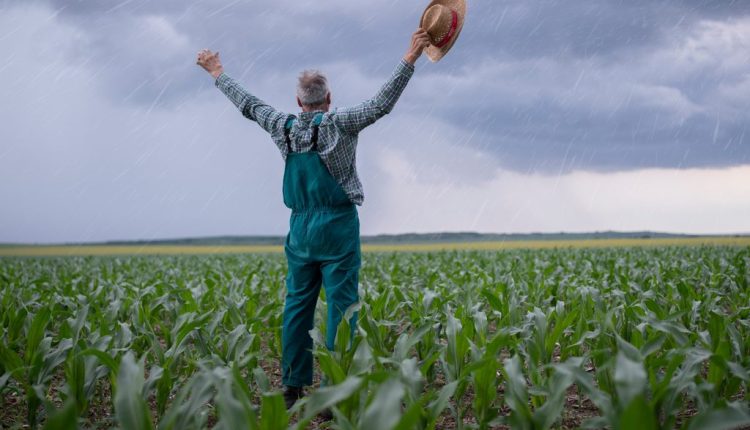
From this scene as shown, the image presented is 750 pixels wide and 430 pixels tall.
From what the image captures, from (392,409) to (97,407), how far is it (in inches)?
122

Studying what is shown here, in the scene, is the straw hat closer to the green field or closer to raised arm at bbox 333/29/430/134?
raised arm at bbox 333/29/430/134

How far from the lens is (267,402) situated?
1.89 m

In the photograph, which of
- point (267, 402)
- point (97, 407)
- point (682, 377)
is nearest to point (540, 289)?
point (682, 377)

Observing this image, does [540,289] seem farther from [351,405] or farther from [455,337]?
[351,405]

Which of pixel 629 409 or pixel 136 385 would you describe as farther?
pixel 136 385

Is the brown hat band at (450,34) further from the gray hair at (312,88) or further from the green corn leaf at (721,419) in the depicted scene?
the green corn leaf at (721,419)

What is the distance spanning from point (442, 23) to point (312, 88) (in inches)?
35.2

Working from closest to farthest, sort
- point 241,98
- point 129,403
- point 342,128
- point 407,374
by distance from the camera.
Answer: point 129,403
point 407,374
point 342,128
point 241,98

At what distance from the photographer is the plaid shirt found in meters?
3.41

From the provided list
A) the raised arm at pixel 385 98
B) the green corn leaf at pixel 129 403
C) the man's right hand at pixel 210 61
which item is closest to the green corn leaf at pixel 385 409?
the green corn leaf at pixel 129 403

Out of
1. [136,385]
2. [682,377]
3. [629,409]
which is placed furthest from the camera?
[682,377]

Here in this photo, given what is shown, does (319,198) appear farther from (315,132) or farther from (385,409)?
(385,409)

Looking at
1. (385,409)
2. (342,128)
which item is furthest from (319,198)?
(385,409)

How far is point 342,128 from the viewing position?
356 centimetres
